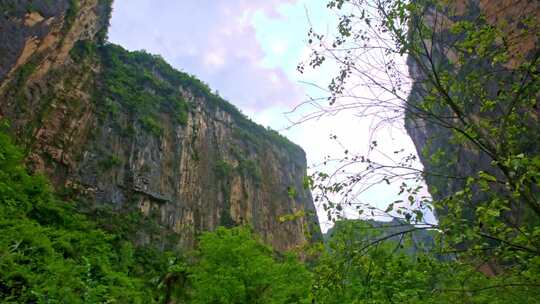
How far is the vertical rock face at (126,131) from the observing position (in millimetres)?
22266

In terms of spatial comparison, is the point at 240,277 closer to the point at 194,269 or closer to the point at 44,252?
the point at 194,269

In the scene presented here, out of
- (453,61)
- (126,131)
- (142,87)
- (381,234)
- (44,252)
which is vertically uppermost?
(142,87)

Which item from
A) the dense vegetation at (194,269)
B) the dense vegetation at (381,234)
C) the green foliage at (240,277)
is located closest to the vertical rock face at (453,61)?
the dense vegetation at (381,234)

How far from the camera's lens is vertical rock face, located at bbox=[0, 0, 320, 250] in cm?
2227

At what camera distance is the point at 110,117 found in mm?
30344

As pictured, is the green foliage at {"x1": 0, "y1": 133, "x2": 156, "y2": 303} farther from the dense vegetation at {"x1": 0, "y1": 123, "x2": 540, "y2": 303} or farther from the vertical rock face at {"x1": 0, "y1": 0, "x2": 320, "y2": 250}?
the vertical rock face at {"x1": 0, "y1": 0, "x2": 320, "y2": 250}

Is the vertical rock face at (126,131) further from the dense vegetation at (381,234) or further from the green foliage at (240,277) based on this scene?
the green foliage at (240,277)

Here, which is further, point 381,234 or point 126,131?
point 126,131

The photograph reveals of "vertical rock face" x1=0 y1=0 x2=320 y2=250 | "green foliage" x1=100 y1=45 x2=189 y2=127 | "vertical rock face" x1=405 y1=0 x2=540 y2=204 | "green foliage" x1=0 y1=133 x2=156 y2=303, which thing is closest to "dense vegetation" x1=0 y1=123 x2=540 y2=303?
"green foliage" x1=0 y1=133 x2=156 y2=303

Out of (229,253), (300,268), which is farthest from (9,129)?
(300,268)

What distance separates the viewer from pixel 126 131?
31156 mm

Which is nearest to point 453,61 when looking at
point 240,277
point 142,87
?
point 240,277

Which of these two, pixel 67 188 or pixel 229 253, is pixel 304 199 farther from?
pixel 229 253

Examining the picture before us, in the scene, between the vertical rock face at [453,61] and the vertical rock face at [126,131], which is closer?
the vertical rock face at [453,61]
